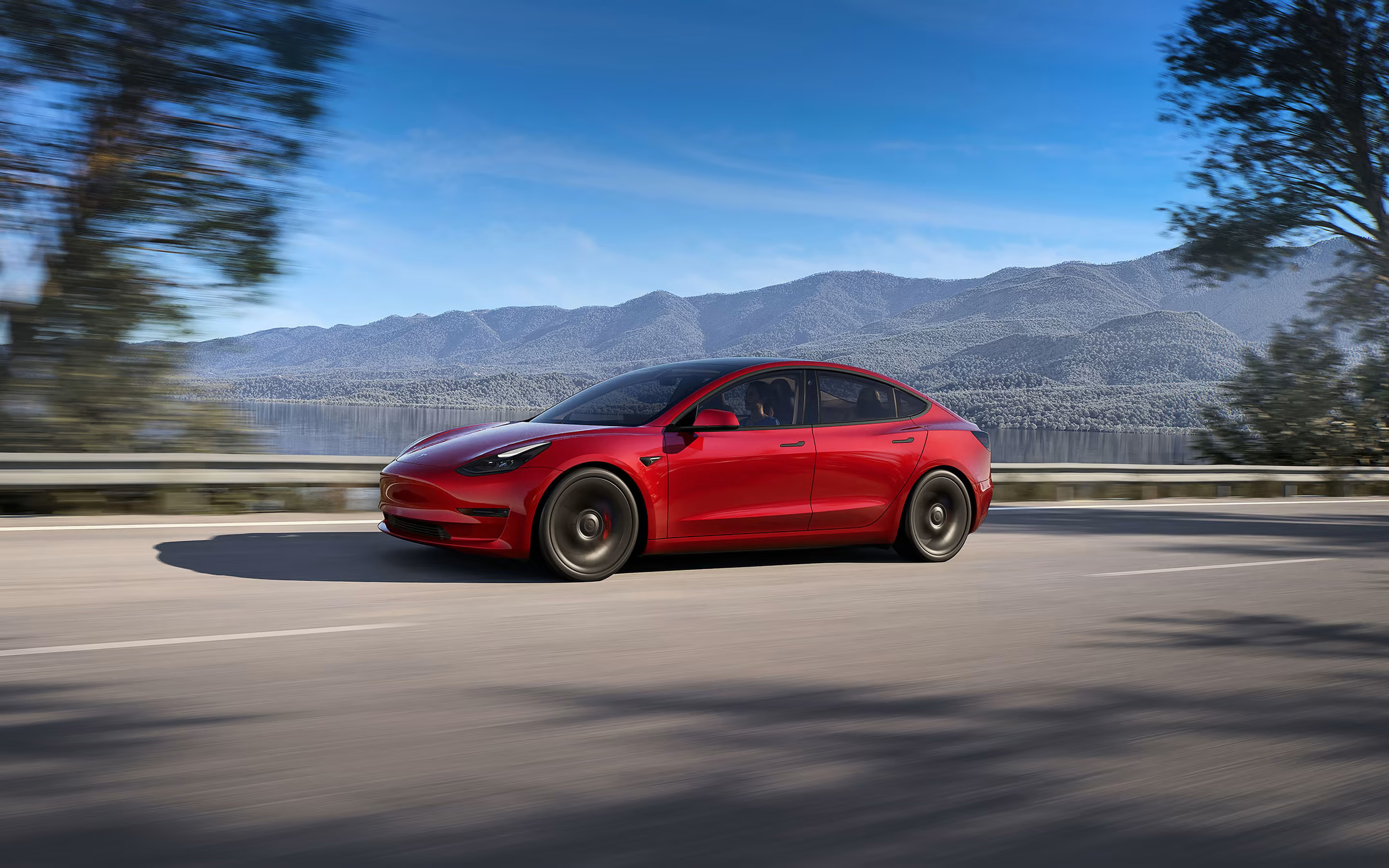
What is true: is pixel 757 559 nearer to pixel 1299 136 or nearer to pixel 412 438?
pixel 412 438

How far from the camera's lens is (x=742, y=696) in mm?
4188

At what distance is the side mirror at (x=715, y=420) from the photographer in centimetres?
669

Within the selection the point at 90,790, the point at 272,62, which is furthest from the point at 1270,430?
the point at 90,790

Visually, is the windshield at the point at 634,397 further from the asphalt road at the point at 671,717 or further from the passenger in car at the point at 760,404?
the asphalt road at the point at 671,717

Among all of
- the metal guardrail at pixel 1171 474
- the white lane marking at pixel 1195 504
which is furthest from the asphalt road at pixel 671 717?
the metal guardrail at pixel 1171 474

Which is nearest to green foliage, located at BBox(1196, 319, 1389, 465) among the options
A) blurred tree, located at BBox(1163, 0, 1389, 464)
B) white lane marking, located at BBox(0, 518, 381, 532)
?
blurred tree, located at BBox(1163, 0, 1389, 464)

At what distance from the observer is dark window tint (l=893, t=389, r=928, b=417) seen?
783 cm

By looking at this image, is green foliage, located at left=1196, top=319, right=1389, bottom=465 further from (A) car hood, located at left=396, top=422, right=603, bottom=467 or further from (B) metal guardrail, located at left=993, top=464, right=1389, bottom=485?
(A) car hood, located at left=396, top=422, right=603, bottom=467

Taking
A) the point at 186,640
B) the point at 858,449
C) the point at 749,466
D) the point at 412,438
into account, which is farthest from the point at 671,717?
the point at 412,438

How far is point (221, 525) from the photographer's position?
844 cm

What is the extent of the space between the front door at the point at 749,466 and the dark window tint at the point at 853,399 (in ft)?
0.60

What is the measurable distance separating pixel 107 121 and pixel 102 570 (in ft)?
21.7

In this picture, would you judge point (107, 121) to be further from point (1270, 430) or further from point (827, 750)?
point (1270, 430)

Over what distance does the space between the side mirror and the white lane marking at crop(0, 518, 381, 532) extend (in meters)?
3.55
